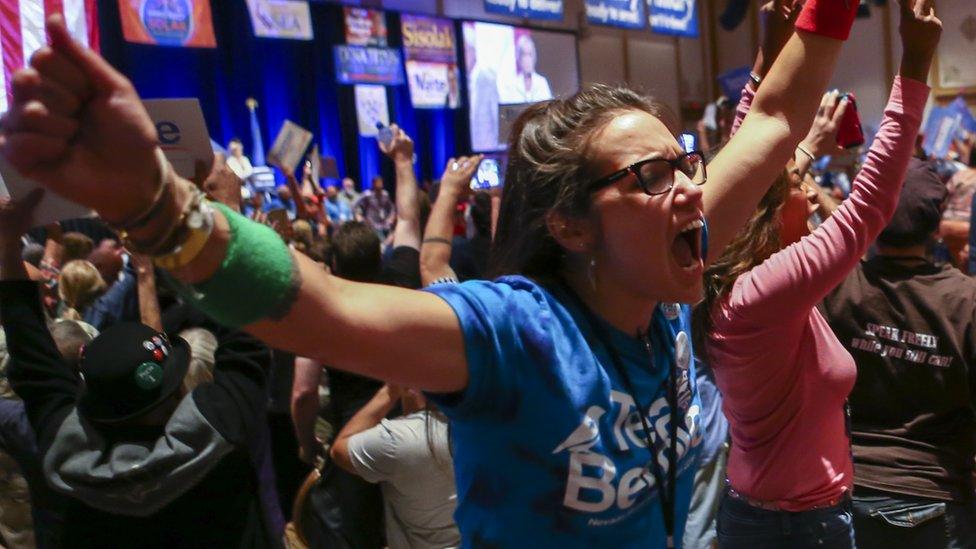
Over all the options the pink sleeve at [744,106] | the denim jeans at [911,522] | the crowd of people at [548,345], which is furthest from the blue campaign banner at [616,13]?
the pink sleeve at [744,106]

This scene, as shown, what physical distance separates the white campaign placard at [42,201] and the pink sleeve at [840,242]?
4.18 feet

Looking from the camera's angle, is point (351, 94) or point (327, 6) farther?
point (351, 94)

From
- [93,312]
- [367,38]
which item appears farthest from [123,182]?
[367,38]

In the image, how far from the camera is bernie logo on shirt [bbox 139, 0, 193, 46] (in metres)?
10.7

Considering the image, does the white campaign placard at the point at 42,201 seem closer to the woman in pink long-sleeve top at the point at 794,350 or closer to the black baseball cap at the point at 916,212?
the woman in pink long-sleeve top at the point at 794,350

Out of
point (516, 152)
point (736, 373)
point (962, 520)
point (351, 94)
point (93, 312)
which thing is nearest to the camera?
point (516, 152)

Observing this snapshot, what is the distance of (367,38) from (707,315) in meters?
12.3

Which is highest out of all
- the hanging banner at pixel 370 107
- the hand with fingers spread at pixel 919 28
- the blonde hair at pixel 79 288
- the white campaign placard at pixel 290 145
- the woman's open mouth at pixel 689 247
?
the hand with fingers spread at pixel 919 28

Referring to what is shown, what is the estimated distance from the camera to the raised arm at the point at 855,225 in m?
1.97

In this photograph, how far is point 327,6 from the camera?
13.9 meters

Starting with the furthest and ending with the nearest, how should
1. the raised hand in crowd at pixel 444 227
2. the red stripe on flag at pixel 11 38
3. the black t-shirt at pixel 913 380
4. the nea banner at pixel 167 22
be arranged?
the nea banner at pixel 167 22 < the red stripe on flag at pixel 11 38 < the raised hand in crowd at pixel 444 227 < the black t-shirt at pixel 913 380

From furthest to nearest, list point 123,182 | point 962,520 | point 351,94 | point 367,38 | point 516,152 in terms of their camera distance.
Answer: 1. point 351,94
2. point 367,38
3. point 962,520
4. point 516,152
5. point 123,182

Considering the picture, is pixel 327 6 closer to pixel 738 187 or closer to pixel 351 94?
pixel 351 94

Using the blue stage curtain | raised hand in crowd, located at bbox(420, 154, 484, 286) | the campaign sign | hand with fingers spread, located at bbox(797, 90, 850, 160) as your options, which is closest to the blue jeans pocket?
hand with fingers spread, located at bbox(797, 90, 850, 160)
